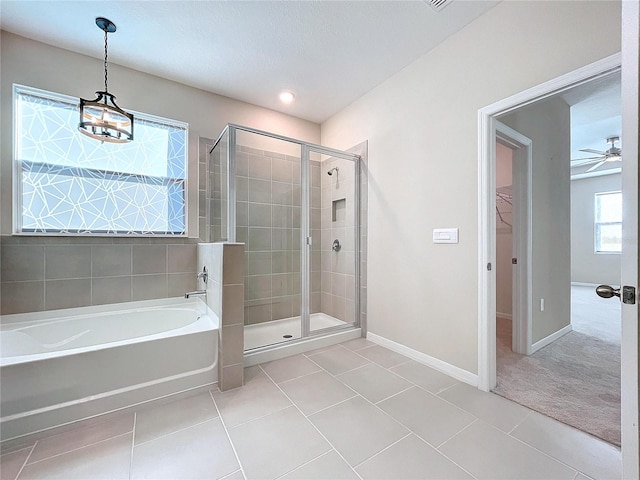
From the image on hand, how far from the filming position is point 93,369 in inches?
60.3

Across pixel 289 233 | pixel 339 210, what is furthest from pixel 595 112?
pixel 289 233

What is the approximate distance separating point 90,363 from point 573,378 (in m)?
3.39

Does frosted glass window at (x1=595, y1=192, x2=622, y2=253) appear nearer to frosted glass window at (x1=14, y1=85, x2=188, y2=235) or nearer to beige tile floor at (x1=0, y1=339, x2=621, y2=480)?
beige tile floor at (x1=0, y1=339, x2=621, y2=480)

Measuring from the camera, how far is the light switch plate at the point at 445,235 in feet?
6.75

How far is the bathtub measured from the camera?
138 centimetres

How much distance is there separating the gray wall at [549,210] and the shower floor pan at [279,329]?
82.5 inches

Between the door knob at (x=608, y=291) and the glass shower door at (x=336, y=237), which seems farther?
the glass shower door at (x=336, y=237)

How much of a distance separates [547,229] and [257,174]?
3.18 metres

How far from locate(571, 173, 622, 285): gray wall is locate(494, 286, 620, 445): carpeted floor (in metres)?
4.12

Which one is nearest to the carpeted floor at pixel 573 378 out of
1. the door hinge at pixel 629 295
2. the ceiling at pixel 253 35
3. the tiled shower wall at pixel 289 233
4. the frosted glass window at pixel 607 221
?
the door hinge at pixel 629 295

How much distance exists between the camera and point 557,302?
2.88 m

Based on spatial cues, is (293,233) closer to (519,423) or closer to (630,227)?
(519,423)

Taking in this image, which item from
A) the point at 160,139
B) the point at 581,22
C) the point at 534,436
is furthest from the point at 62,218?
the point at 581,22

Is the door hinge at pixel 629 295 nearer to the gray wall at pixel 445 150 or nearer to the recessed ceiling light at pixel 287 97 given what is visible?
the gray wall at pixel 445 150
